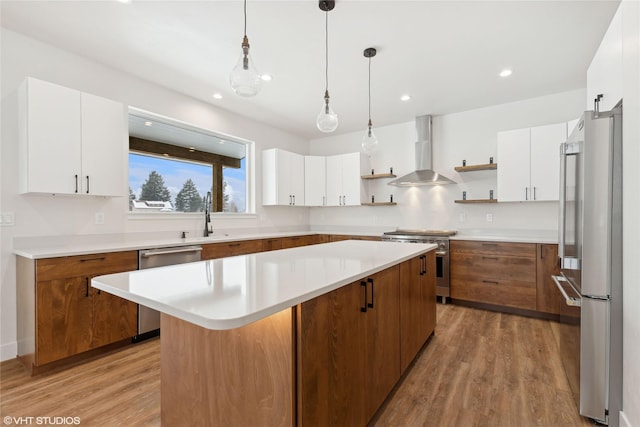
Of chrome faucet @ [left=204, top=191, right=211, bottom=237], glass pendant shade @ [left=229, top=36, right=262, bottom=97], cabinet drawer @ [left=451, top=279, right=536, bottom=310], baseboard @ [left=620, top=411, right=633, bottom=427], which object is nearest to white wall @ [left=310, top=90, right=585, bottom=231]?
cabinet drawer @ [left=451, top=279, right=536, bottom=310]

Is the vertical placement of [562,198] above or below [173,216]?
above

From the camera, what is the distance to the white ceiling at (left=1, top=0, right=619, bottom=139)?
88.0 inches

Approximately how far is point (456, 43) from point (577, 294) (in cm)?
220

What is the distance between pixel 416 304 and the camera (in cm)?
236

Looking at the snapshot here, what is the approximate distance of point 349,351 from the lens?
143 cm

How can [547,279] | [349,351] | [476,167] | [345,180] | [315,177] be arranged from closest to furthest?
[349,351], [547,279], [476,167], [345,180], [315,177]

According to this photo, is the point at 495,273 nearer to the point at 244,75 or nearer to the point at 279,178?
the point at 279,178

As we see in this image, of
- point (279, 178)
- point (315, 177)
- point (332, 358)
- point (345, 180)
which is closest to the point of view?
point (332, 358)

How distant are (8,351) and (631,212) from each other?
14.5 feet

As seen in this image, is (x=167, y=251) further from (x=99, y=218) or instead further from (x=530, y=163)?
(x=530, y=163)

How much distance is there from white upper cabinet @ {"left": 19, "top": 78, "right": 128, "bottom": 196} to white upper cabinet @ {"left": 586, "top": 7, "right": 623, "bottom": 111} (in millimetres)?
3782

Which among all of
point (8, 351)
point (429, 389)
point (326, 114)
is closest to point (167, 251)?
point (8, 351)

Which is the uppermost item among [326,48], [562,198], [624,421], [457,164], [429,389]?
[326,48]

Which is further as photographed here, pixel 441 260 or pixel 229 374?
pixel 441 260
